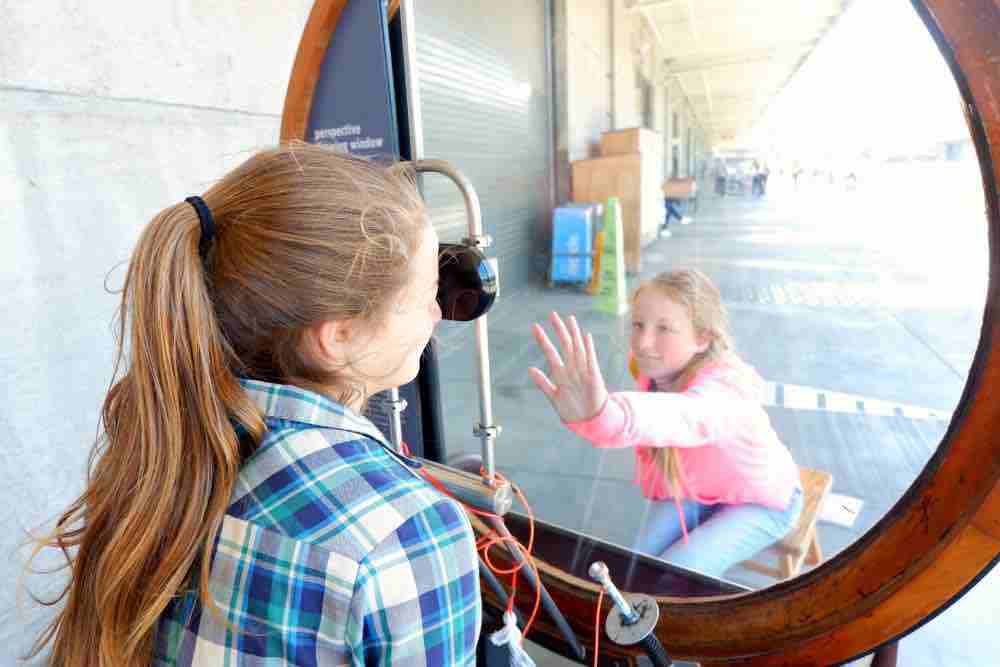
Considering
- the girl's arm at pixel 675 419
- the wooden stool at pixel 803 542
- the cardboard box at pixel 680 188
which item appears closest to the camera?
the girl's arm at pixel 675 419

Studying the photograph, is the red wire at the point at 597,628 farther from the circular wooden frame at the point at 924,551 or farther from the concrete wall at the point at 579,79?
the concrete wall at the point at 579,79

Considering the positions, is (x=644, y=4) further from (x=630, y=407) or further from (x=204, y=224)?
(x=204, y=224)

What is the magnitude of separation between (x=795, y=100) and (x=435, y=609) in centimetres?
129

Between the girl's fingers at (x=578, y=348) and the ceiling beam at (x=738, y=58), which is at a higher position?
the ceiling beam at (x=738, y=58)

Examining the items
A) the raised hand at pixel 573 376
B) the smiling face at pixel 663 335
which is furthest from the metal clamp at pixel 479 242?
the smiling face at pixel 663 335

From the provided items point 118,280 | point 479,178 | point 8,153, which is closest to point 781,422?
point 479,178

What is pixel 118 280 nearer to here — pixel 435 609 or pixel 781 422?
pixel 435 609

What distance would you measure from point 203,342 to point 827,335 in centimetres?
160

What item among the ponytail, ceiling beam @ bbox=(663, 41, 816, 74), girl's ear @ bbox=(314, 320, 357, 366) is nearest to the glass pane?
ceiling beam @ bbox=(663, 41, 816, 74)

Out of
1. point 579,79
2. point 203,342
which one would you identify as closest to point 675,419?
point 203,342

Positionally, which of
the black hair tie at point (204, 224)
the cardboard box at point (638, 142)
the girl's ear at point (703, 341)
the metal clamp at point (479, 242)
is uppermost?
the cardboard box at point (638, 142)

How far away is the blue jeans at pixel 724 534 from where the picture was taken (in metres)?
1.38

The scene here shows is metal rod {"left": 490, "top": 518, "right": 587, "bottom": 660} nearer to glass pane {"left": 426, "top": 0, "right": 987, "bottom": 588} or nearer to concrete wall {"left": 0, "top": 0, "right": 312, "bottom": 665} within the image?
glass pane {"left": 426, "top": 0, "right": 987, "bottom": 588}

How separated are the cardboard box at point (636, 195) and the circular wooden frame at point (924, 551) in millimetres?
860
